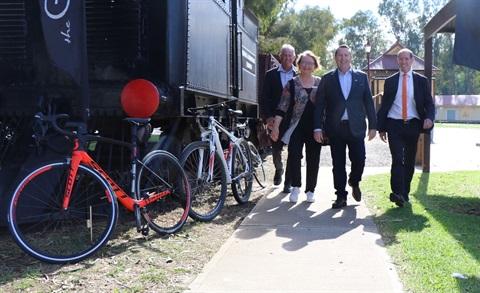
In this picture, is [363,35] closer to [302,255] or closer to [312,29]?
[312,29]

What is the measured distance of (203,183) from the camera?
5.79m

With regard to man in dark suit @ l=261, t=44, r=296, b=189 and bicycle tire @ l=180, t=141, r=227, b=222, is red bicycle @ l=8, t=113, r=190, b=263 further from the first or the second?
man in dark suit @ l=261, t=44, r=296, b=189

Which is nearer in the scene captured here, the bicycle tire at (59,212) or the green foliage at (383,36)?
the bicycle tire at (59,212)

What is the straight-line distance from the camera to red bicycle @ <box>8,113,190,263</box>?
4155 mm

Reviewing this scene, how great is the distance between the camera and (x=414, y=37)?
7819cm

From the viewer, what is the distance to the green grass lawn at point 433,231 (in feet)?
12.4

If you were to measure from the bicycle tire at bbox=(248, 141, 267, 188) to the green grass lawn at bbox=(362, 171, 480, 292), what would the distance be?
1419 mm

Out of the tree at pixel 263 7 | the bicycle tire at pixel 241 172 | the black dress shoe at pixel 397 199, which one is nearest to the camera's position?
the black dress shoe at pixel 397 199

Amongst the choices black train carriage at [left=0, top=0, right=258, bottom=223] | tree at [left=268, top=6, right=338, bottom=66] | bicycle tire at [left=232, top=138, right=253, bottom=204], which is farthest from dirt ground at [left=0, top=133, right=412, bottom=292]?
tree at [left=268, top=6, right=338, bottom=66]

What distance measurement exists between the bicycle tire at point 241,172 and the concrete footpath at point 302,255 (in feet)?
0.89

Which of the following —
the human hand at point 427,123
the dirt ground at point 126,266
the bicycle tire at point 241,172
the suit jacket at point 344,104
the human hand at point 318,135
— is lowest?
the dirt ground at point 126,266

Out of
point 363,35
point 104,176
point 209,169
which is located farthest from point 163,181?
point 363,35

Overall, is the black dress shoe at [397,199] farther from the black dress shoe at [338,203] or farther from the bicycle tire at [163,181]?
the bicycle tire at [163,181]

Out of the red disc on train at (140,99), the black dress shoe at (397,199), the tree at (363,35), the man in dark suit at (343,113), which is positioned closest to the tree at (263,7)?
the man in dark suit at (343,113)
